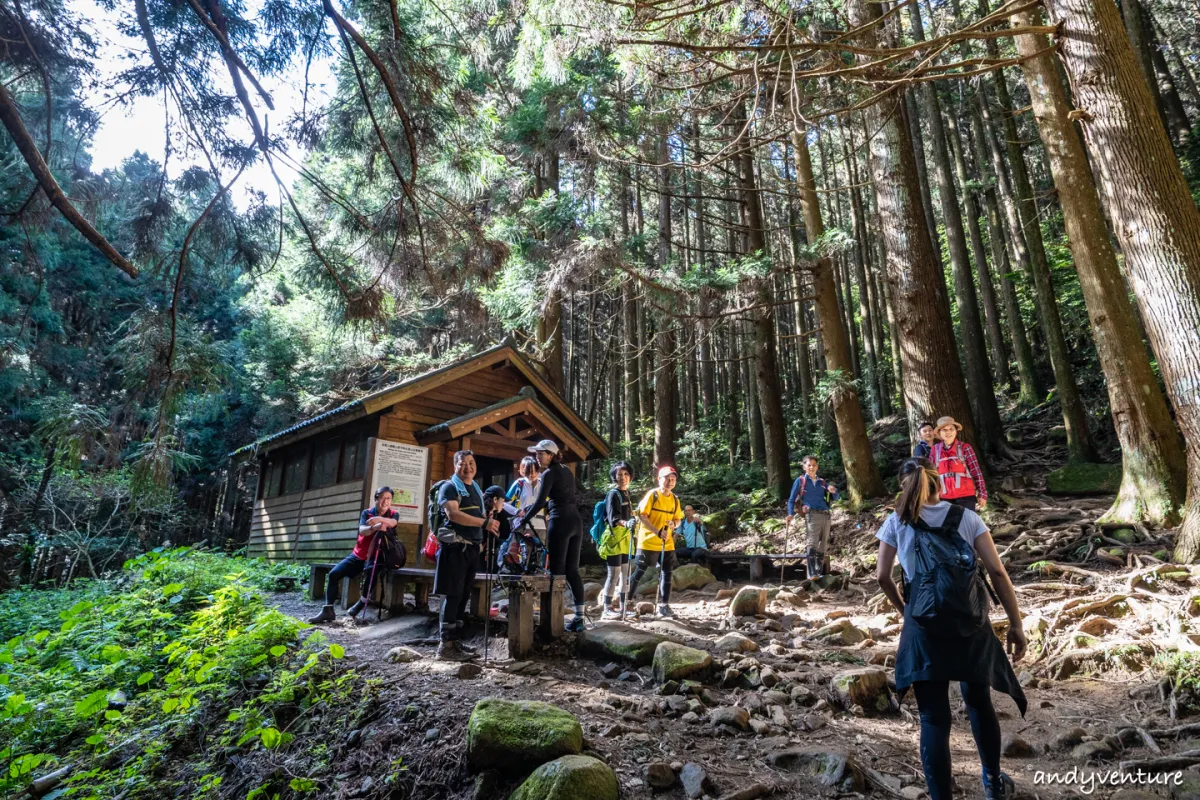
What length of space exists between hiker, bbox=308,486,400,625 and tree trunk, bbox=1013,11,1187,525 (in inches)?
322

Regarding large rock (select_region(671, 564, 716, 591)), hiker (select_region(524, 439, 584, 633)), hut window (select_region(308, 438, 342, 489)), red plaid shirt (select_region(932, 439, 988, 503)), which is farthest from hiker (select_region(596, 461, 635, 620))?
hut window (select_region(308, 438, 342, 489))

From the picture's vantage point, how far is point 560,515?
5.91m

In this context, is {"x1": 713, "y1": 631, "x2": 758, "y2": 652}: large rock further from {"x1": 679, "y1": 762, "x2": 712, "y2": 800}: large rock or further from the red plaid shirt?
the red plaid shirt

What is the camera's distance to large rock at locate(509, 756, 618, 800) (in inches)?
117

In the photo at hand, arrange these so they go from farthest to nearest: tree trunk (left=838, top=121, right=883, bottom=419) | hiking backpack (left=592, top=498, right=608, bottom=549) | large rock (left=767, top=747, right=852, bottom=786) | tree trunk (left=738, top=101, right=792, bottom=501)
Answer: tree trunk (left=838, top=121, right=883, bottom=419) < tree trunk (left=738, top=101, right=792, bottom=501) < hiking backpack (left=592, top=498, right=608, bottom=549) < large rock (left=767, top=747, right=852, bottom=786)

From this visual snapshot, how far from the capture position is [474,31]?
7691 mm

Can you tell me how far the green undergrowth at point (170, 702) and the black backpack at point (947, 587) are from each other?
3558 mm

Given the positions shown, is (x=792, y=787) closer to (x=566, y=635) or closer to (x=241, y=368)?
(x=566, y=635)

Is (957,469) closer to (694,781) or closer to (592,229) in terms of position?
(694,781)

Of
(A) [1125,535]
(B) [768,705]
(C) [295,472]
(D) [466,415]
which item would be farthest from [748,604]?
(C) [295,472]

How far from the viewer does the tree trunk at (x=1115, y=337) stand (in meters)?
6.69

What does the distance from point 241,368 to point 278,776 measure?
77.6 ft

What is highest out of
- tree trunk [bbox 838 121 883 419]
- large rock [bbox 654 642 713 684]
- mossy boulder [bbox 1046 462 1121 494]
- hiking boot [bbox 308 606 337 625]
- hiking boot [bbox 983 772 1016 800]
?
tree trunk [bbox 838 121 883 419]

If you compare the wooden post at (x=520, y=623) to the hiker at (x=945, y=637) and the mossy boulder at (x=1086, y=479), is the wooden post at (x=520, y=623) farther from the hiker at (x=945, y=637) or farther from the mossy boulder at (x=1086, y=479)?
the mossy boulder at (x=1086, y=479)
